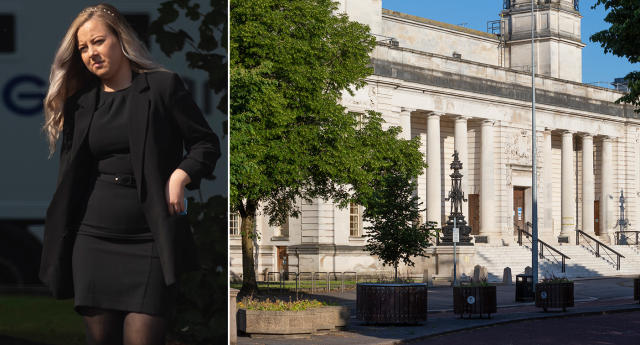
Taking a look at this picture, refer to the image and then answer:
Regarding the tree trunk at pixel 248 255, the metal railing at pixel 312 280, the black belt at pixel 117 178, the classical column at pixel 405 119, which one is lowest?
the metal railing at pixel 312 280

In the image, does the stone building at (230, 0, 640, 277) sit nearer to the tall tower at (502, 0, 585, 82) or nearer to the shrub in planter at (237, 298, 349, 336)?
the tall tower at (502, 0, 585, 82)

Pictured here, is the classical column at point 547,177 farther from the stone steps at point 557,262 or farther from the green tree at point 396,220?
the green tree at point 396,220

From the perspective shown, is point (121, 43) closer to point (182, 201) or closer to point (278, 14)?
point (182, 201)

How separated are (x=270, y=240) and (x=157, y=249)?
5144 centimetres

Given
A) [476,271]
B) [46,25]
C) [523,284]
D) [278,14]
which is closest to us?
[46,25]

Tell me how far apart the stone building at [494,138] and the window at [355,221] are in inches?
2.4

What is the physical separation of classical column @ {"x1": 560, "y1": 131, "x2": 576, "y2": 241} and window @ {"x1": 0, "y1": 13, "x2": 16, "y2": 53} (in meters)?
70.8

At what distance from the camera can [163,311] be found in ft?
29.6

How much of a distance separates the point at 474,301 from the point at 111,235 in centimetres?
2115

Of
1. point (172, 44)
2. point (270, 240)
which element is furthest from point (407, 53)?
point (172, 44)

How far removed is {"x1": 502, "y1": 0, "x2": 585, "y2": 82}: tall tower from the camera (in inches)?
3219

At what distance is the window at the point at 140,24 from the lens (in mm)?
9133

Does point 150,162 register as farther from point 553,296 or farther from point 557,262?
point 557,262

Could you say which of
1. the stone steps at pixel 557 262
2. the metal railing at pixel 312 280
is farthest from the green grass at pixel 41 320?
the stone steps at pixel 557 262
